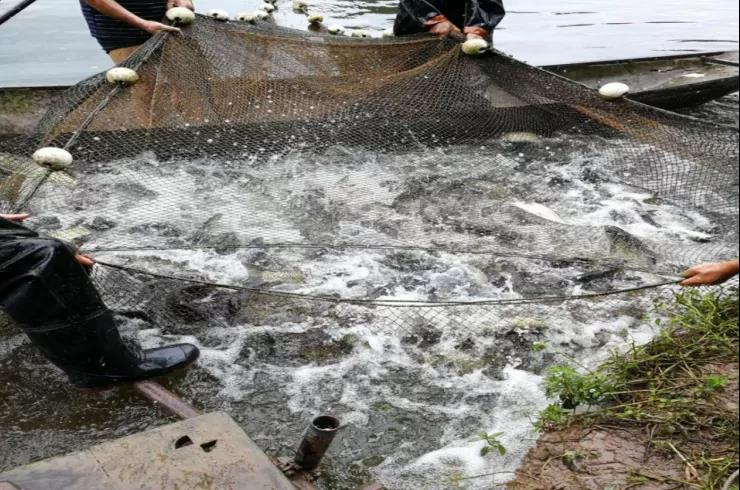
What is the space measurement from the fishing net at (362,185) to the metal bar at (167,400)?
52cm

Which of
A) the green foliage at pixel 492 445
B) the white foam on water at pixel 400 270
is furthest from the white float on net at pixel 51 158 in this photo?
the green foliage at pixel 492 445

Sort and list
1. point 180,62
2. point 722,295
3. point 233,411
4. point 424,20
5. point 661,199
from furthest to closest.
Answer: point 424,20 < point 180,62 < point 661,199 < point 722,295 < point 233,411

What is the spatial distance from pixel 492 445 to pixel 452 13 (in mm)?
4264

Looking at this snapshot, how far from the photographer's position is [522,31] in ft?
34.3

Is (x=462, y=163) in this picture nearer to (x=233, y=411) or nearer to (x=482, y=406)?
(x=482, y=406)

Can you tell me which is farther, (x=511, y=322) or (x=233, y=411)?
(x=511, y=322)

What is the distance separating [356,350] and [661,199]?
7.14 feet

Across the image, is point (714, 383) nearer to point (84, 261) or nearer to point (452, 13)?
point (84, 261)

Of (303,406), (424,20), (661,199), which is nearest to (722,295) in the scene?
(661,199)

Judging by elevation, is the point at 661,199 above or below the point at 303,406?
above

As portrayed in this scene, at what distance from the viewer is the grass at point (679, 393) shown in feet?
7.76

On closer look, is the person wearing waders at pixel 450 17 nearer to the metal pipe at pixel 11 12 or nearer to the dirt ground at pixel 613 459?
the metal pipe at pixel 11 12

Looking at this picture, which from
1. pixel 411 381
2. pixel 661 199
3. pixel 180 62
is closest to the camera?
pixel 411 381

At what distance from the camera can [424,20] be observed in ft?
17.8
